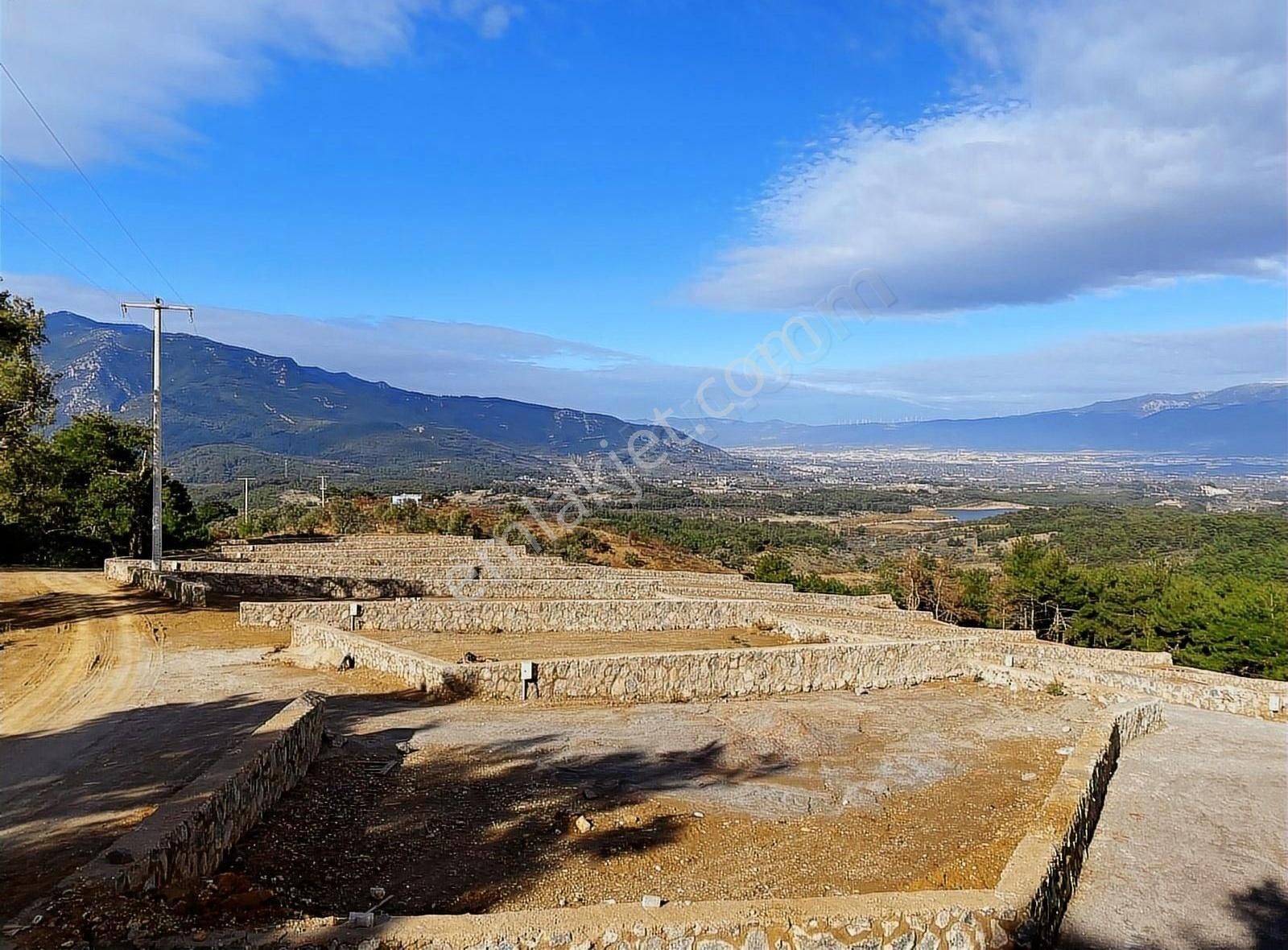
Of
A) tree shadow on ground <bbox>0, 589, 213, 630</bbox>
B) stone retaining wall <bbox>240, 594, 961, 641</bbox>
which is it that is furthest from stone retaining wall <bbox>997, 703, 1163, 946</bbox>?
tree shadow on ground <bbox>0, 589, 213, 630</bbox>

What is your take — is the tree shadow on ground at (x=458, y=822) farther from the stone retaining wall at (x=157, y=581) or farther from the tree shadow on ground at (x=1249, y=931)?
the stone retaining wall at (x=157, y=581)

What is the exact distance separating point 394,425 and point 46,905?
187 m

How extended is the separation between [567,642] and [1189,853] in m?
10.7

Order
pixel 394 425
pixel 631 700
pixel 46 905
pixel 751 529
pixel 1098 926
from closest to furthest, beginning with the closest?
pixel 46 905 → pixel 1098 926 → pixel 631 700 → pixel 751 529 → pixel 394 425

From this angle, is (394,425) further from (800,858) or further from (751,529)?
(800,858)

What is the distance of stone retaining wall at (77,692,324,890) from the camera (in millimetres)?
4688

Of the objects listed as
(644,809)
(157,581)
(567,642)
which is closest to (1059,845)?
(644,809)

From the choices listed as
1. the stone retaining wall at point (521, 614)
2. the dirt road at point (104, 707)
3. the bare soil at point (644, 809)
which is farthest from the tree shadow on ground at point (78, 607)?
the bare soil at point (644, 809)

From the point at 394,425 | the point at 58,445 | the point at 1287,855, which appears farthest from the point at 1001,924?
the point at 394,425

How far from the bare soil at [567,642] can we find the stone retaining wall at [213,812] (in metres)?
5.81

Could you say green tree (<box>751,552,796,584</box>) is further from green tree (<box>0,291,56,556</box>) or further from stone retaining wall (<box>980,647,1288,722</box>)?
green tree (<box>0,291,56,556</box>)

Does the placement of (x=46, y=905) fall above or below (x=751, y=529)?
above

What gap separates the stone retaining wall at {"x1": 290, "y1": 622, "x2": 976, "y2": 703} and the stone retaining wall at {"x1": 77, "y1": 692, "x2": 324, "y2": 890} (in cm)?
368

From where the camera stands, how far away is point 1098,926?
6.07 metres
